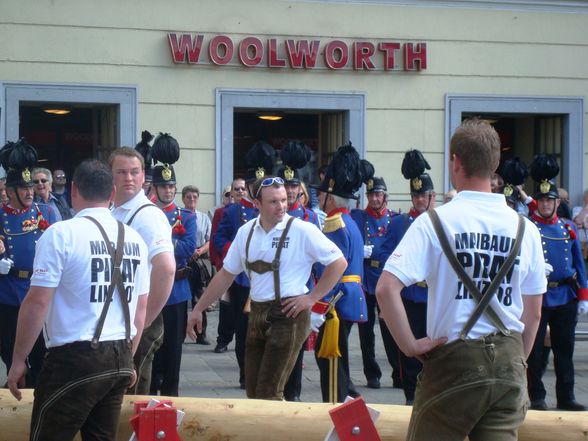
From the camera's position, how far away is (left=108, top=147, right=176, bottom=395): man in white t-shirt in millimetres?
6156

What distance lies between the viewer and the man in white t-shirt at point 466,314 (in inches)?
173

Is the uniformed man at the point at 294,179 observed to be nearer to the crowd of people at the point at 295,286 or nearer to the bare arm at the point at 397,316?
the crowd of people at the point at 295,286

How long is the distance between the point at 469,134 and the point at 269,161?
20.3ft

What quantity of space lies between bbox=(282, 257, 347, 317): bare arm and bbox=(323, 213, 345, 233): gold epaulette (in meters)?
1.11

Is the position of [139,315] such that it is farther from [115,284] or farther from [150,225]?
[150,225]

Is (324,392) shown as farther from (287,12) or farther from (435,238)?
(287,12)

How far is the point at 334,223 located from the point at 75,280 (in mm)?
3789

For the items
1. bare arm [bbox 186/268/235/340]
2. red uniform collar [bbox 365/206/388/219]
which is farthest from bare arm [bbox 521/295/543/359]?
red uniform collar [bbox 365/206/388/219]

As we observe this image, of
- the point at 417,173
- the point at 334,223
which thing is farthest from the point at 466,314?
the point at 417,173

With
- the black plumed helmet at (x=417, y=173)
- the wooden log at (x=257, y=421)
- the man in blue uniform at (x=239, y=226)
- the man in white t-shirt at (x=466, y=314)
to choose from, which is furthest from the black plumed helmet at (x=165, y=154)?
the man in white t-shirt at (x=466, y=314)

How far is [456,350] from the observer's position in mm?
4418

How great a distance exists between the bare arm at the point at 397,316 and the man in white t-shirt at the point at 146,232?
1.89m

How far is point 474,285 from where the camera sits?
4457 millimetres

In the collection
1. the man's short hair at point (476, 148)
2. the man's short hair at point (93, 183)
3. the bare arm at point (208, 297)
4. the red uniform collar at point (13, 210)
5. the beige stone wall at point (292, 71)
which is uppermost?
the beige stone wall at point (292, 71)
